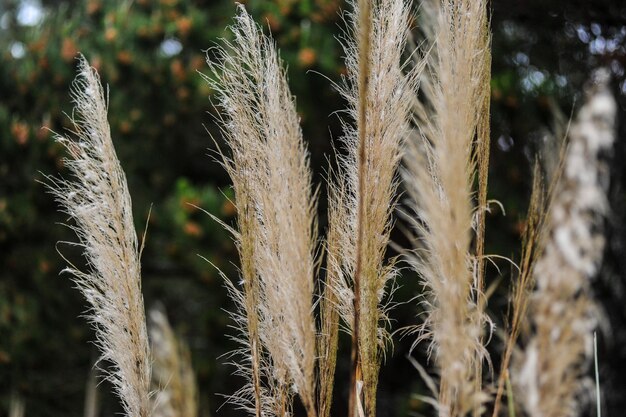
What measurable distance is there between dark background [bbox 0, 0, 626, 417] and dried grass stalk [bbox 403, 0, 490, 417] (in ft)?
7.52

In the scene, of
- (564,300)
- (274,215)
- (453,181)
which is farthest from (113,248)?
(564,300)

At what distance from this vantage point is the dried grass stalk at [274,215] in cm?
119

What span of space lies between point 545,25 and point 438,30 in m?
2.50

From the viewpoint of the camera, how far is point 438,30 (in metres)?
1.19

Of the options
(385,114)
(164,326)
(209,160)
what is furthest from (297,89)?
(164,326)

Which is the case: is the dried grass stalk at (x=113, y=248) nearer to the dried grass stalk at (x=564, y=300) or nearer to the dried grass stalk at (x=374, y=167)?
the dried grass stalk at (x=374, y=167)

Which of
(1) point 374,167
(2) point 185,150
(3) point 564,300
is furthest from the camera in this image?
(2) point 185,150

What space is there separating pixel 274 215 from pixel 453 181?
13.0 inches

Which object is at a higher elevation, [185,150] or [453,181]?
[185,150]

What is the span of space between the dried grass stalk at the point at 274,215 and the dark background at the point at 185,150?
2333mm

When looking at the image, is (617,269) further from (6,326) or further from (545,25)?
(6,326)

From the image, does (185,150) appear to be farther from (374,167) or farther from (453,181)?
(453,181)

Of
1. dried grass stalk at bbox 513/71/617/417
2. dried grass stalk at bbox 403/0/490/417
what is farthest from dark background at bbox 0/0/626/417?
dried grass stalk at bbox 513/71/617/417

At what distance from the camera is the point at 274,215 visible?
1.23 metres
